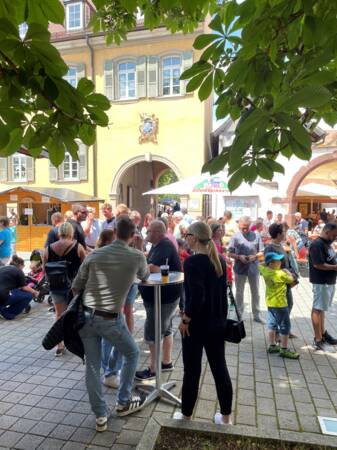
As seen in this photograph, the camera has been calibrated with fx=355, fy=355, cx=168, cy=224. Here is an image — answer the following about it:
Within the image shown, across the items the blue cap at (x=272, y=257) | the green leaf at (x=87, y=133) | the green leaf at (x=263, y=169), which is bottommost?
the blue cap at (x=272, y=257)

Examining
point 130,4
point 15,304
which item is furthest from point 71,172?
point 130,4

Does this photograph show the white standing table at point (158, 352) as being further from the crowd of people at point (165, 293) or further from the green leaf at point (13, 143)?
the green leaf at point (13, 143)

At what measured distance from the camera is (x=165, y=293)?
3.90 metres

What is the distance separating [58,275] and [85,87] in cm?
312

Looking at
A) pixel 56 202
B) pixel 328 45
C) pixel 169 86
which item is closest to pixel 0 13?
pixel 328 45

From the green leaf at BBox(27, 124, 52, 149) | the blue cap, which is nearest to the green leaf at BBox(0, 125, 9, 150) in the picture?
the green leaf at BBox(27, 124, 52, 149)

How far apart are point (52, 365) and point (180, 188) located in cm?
691

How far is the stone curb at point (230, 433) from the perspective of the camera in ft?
7.42

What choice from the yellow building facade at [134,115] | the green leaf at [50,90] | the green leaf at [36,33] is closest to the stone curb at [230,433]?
the green leaf at [50,90]

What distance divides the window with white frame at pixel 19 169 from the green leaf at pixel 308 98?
20068 mm

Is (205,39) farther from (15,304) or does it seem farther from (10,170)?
(10,170)

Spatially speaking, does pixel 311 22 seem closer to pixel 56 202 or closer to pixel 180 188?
pixel 180 188

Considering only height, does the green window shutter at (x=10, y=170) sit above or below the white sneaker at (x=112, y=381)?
above

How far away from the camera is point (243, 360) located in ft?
15.4
